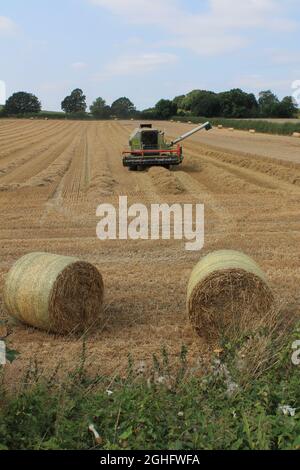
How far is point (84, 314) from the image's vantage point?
6.81 metres

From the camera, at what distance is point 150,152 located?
75.5 feet

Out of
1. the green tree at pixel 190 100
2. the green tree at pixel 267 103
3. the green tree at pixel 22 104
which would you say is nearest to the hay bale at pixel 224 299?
the green tree at pixel 267 103

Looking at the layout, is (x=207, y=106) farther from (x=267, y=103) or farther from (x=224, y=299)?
(x=224, y=299)

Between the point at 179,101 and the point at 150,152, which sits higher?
the point at 179,101

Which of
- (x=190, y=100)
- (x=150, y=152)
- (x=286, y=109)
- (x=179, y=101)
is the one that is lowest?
(x=150, y=152)

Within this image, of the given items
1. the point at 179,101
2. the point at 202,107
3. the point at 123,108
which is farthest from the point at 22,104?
the point at 202,107

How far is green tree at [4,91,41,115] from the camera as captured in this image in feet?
404

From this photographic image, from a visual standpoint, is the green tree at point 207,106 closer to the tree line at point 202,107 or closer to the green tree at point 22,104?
the tree line at point 202,107

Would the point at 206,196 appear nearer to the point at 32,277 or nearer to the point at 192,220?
the point at 192,220

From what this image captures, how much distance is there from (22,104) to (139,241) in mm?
122145

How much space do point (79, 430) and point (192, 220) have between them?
30.1 ft
